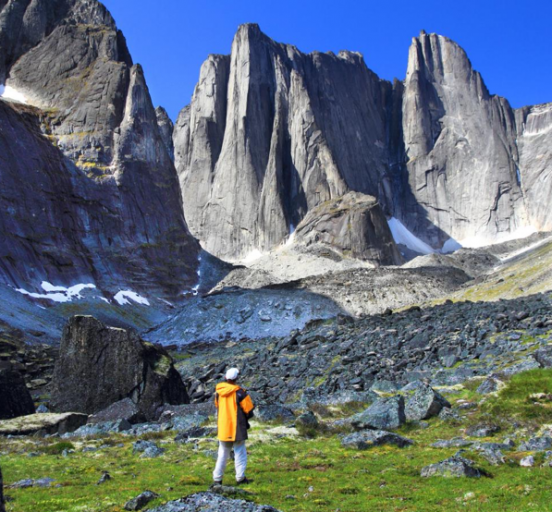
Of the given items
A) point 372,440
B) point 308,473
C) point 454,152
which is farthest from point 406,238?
point 308,473

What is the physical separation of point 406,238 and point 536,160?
42271 millimetres

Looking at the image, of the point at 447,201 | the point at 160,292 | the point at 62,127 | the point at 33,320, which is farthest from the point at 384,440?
the point at 447,201

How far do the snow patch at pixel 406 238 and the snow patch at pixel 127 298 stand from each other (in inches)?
3391

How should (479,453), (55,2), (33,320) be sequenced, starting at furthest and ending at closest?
1. (55,2)
2. (33,320)
3. (479,453)

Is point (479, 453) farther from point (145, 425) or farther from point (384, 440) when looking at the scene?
point (145, 425)

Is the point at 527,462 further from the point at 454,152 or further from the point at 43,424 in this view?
the point at 454,152

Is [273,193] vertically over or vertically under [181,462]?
over

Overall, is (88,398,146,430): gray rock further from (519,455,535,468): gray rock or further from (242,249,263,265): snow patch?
(242,249,263,265): snow patch

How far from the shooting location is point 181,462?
12773 mm

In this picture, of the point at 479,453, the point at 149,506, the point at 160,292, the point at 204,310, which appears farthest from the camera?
the point at 160,292

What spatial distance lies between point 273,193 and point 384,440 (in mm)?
134009

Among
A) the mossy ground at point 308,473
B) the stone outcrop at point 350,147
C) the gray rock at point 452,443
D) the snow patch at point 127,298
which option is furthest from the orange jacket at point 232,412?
the stone outcrop at point 350,147

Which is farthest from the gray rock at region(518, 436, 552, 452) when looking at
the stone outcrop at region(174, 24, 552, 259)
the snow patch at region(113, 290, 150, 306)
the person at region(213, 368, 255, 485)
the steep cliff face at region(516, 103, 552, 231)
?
the steep cliff face at region(516, 103, 552, 231)

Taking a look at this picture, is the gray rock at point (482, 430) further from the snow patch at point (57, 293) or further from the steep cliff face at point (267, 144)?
the steep cliff face at point (267, 144)
